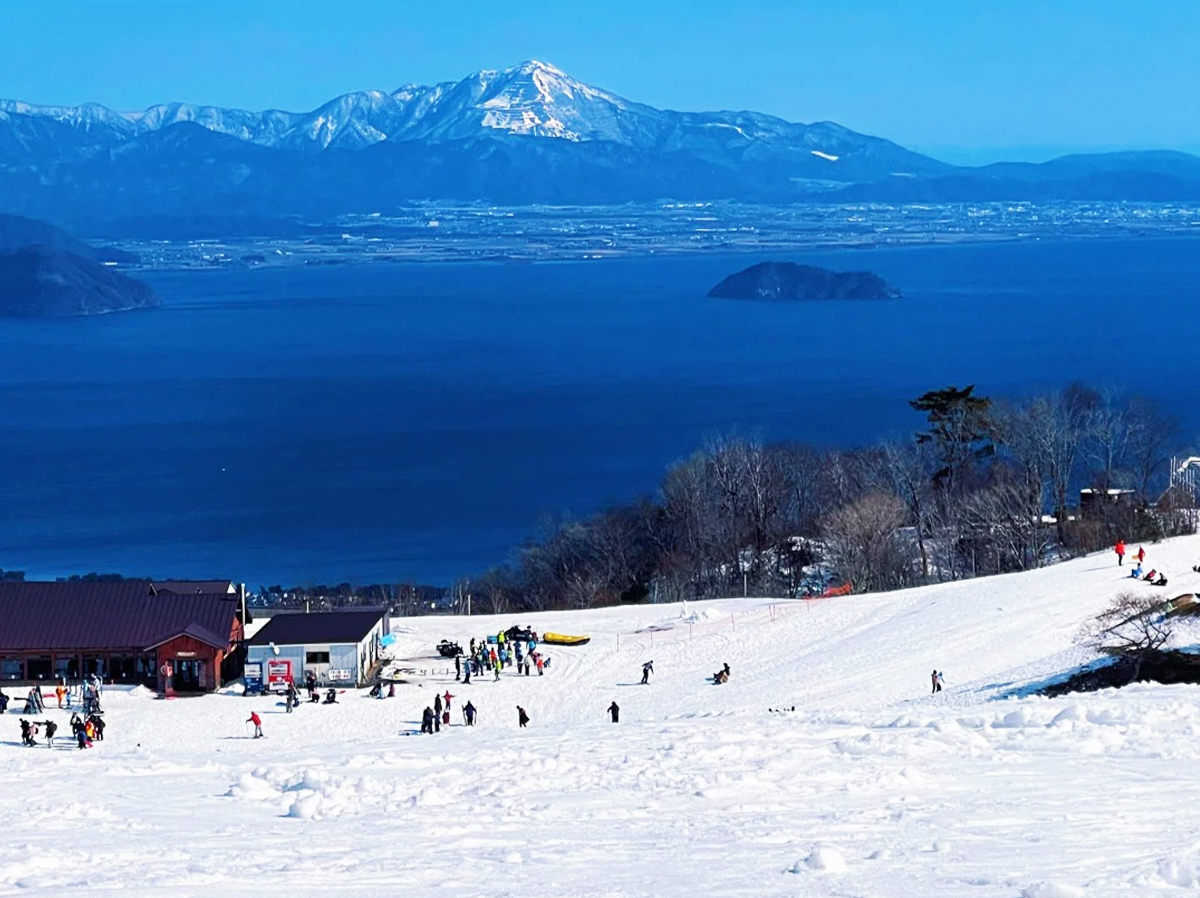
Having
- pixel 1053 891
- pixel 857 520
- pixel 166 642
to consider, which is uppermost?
pixel 1053 891

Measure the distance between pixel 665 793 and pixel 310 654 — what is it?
42.5ft

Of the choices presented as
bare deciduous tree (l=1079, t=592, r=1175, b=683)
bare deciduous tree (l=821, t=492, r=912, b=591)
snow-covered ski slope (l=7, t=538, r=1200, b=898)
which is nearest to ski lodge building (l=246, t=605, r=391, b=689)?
snow-covered ski slope (l=7, t=538, r=1200, b=898)

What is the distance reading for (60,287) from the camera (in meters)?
182

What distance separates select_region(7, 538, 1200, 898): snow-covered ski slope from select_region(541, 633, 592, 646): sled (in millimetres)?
3814

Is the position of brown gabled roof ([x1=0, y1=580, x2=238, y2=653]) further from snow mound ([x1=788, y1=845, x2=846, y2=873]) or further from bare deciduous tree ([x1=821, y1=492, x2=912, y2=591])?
snow mound ([x1=788, y1=845, x2=846, y2=873])

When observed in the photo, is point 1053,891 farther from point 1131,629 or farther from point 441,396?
point 441,396

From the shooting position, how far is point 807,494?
149 ft

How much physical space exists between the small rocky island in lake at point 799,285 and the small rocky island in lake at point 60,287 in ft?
195

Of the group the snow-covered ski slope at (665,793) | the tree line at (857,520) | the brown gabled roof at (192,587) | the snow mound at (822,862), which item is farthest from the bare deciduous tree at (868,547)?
the snow mound at (822,862)

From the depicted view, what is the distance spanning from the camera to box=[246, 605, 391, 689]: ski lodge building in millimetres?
26562

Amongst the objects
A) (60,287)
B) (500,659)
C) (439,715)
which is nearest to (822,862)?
(439,715)

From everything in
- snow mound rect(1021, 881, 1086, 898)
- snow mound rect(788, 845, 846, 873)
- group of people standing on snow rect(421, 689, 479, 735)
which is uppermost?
snow mound rect(1021, 881, 1086, 898)

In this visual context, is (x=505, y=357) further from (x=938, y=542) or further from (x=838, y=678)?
(x=838, y=678)

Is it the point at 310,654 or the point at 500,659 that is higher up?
the point at 310,654
